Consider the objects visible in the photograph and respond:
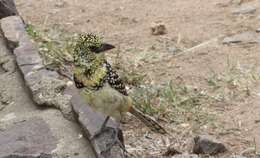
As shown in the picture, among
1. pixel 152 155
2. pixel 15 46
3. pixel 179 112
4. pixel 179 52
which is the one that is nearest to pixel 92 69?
pixel 152 155

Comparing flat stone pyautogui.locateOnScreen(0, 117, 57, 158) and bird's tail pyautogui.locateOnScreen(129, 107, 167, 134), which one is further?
bird's tail pyautogui.locateOnScreen(129, 107, 167, 134)

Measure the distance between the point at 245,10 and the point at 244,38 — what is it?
88 centimetres

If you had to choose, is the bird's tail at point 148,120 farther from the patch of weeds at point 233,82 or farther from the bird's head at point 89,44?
the patch of weeds at point 233,82

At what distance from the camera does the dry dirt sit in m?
5.30

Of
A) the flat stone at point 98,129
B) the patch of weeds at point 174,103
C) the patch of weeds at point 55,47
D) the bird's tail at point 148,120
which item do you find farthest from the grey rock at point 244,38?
the flat stone at point 98,129

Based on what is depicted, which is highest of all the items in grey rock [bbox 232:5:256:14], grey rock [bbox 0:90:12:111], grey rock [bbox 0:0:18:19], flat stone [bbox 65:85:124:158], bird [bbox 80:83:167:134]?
grey rock [bbox 0:0:18:19]

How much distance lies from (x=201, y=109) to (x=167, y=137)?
55 cm

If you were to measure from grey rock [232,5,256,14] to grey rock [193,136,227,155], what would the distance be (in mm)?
3236

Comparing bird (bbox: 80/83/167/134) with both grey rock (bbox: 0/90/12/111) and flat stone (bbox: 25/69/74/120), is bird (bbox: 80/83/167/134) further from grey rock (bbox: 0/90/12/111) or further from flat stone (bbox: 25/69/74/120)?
grey rock (bbox: 0/90/12/111)

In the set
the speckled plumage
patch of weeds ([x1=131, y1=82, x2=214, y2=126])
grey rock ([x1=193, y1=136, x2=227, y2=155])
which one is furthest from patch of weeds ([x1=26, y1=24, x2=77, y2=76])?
grey rock ([x1=193, y1=136, x2=227, y2=155])

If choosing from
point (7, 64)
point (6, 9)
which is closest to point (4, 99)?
point (7, 64)

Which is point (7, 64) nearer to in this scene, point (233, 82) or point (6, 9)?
point (6, 9)

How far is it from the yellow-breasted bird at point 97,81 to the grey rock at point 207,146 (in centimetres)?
56

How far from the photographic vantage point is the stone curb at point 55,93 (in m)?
4.38
